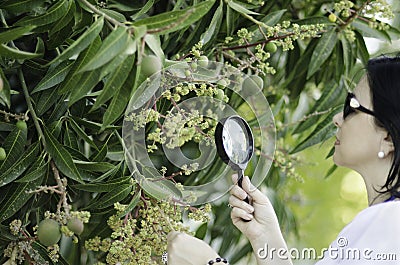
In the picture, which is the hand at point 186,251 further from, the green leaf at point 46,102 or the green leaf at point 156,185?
the green leaf at point 46,102

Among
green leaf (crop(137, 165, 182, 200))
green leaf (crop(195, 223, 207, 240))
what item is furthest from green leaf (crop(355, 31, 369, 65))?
green leaf (crop(137, 165, 182, 200))

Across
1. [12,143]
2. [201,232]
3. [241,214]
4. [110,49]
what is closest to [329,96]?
[201,232]

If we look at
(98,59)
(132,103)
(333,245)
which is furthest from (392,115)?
(98,59)

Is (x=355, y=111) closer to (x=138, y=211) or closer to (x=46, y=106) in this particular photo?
(x=138, y=211)

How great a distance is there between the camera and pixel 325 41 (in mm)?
1381

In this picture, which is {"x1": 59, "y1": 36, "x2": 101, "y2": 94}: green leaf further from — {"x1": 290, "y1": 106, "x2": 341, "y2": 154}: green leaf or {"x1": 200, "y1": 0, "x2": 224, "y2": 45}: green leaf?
{"x1": 290, "y1": 106, "x2": 341, "y2": 154}: green leaf

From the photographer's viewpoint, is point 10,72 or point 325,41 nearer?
point 10,72

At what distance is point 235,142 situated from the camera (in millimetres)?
1007

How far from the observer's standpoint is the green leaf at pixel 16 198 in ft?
3.32

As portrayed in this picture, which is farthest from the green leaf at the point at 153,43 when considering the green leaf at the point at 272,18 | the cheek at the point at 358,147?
the green leaf at the point at 272,18

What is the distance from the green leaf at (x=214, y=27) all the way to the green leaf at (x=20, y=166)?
12.3 inches

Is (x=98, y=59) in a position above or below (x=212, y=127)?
above

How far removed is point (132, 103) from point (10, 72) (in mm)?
253

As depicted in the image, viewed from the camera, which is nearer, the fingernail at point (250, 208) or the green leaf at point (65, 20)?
the green leaf at point (65, 20)
